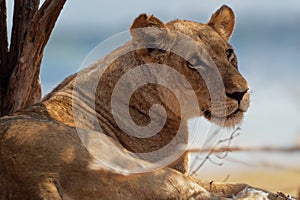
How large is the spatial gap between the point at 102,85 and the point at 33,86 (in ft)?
4.56

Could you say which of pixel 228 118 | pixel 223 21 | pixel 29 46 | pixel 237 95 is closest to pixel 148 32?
pixel 237 95

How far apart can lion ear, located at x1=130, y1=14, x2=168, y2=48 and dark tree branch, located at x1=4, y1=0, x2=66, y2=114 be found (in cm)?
131

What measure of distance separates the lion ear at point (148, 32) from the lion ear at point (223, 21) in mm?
665

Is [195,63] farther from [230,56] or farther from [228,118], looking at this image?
[228,118]

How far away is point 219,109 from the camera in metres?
5.24

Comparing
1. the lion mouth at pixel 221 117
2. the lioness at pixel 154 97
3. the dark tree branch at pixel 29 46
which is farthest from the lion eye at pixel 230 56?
the dark tree branch at pixel 29 46

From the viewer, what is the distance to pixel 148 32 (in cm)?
511

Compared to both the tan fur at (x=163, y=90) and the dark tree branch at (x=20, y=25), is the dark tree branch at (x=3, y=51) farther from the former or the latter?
the tan fur at (x=163, y=90)

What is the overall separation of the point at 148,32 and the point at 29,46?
4.95 feet

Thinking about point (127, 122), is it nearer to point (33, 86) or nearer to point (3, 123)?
point (3, 123)

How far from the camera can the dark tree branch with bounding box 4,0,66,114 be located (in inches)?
241

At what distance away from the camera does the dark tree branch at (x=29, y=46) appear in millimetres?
6125

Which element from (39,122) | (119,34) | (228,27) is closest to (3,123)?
(39,122)

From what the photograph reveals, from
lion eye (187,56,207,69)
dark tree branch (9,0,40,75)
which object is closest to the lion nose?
lion eye (187,56,207,69)
